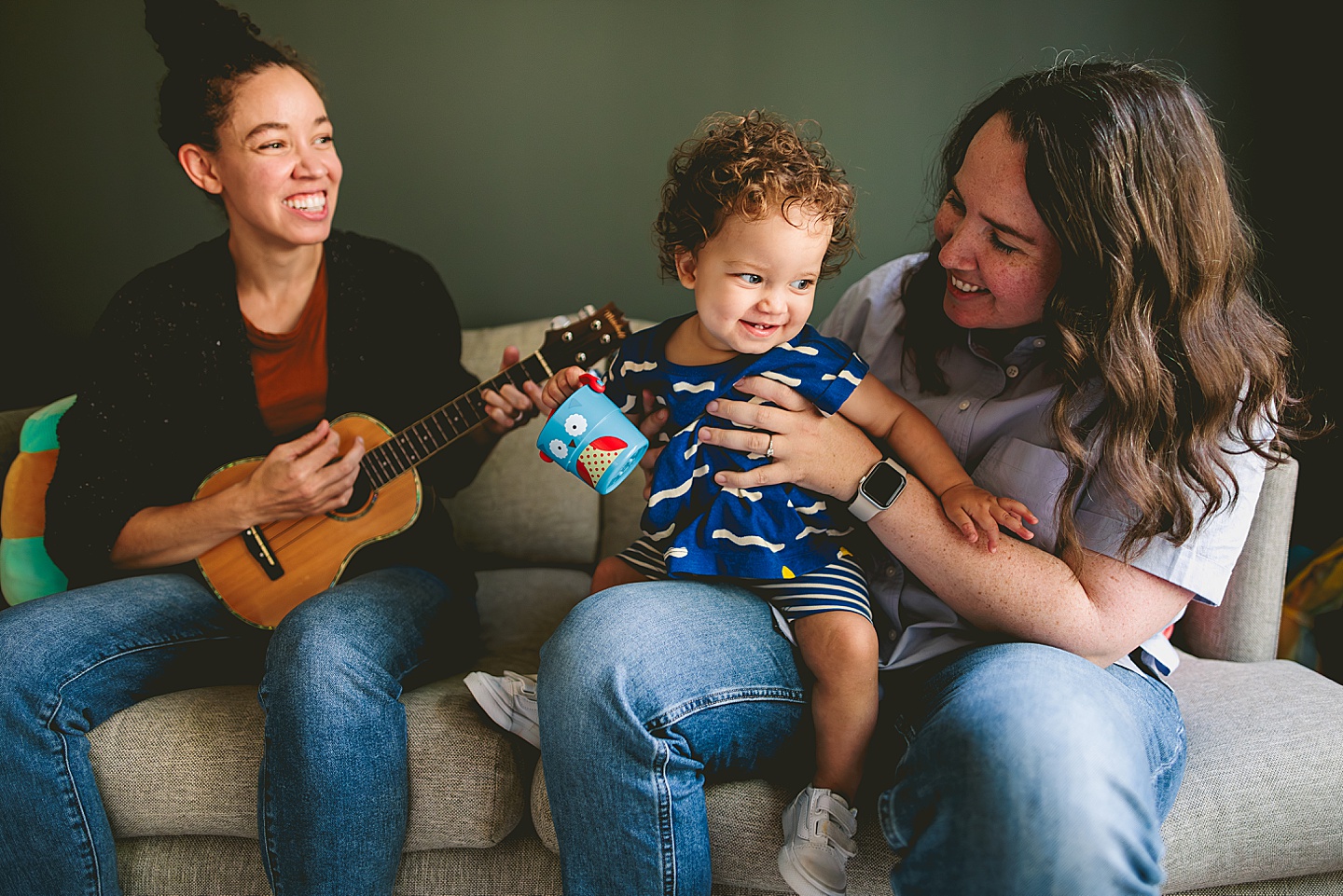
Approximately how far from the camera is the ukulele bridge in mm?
1411

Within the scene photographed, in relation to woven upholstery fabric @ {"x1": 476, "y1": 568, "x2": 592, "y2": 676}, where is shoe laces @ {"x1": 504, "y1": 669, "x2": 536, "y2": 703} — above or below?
above

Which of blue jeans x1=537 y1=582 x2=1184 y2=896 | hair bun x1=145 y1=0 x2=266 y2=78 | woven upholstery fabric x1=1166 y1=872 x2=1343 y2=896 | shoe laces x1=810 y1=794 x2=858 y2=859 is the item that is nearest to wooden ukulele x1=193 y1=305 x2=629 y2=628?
blue jeans x1=537 y1=582 x2=1184 y2=896

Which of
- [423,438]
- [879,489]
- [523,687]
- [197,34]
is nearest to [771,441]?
[879,489]

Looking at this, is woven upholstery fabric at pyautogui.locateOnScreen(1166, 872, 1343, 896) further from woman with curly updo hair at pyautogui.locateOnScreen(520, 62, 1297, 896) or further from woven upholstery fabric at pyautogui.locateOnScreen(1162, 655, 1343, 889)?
woman with curly updo hair at pyautogui.locateOnScreen(520, 62, 1297, 896)

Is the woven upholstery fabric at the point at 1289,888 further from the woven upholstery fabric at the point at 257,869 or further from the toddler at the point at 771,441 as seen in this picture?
the woven upholstery fabric at the point at 257,869

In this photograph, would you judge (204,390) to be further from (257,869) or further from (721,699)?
(721,699)

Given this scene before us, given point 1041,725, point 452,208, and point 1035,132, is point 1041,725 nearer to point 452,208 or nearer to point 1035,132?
point 1035,132

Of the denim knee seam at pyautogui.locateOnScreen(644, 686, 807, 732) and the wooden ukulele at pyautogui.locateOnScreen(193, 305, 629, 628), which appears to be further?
the wooden ukulele at pyautogui.locateOnScreen(193, 305, 629, 628)

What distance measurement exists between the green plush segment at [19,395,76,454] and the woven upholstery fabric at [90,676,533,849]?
0.64 meters

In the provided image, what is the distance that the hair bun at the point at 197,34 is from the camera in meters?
1.35

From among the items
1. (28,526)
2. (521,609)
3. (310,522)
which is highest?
(310,522)

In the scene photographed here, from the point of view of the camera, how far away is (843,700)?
1.04 meters

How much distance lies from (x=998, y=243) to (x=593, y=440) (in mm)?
581

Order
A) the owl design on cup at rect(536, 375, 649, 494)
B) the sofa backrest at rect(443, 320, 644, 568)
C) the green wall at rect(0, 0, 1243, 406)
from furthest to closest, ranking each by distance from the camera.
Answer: the green wall at rect(0, 0, 1243, 406), the sofa backrest at rect(443, 320, 644, 568), the owl design on cup at rect(536, 375, 649, 494)
